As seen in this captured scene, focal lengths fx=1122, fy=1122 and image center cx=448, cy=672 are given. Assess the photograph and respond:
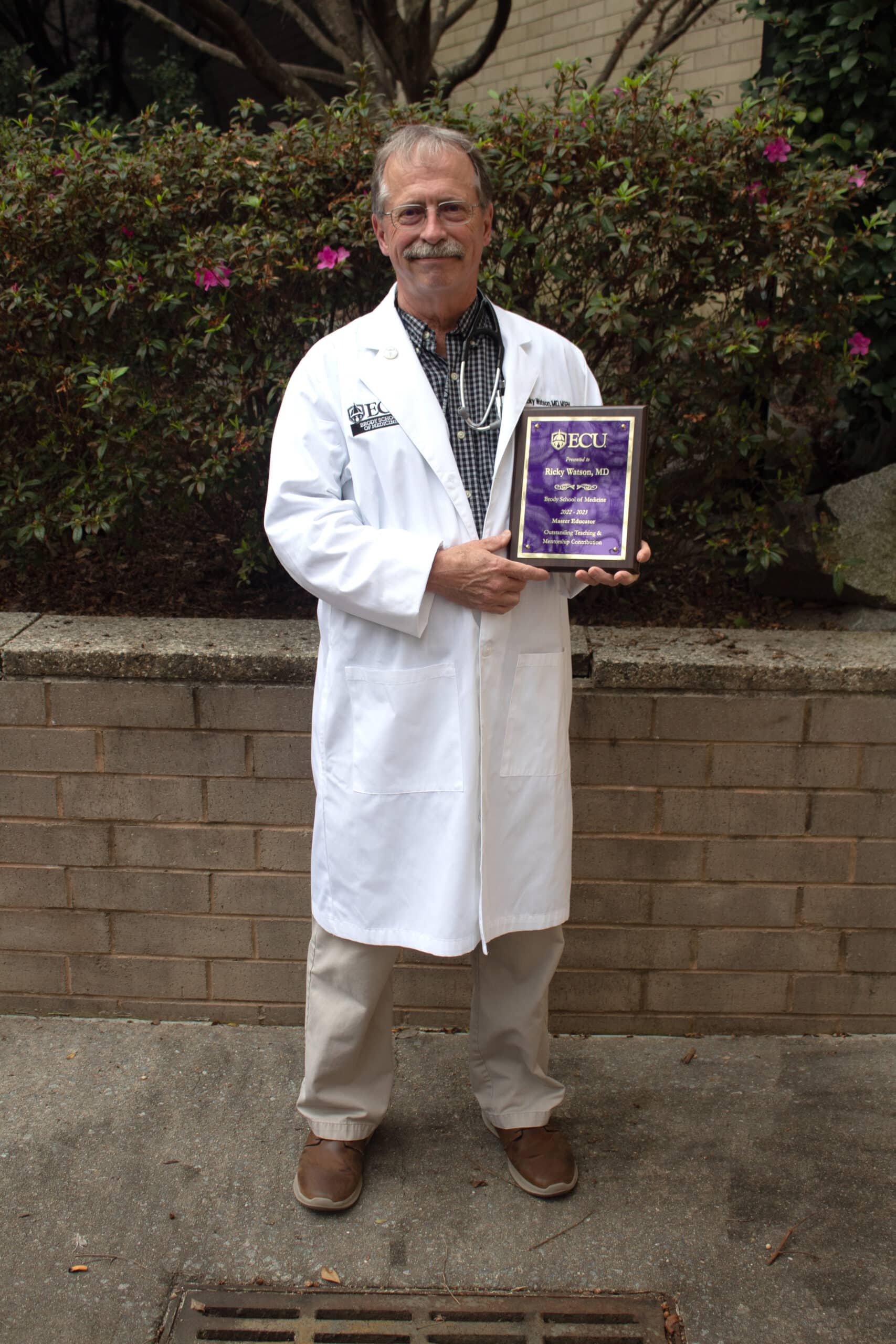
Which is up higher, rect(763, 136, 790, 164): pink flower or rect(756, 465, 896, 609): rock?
rect(763, 136, 790, 164): pink flower

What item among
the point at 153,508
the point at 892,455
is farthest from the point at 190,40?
the point at 892,455

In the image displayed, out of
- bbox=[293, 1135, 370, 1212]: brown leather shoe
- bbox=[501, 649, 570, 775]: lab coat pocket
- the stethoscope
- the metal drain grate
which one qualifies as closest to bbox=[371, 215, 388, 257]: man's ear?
the stethoscope

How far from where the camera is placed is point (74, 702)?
9.36ft

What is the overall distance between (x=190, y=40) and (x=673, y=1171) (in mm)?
5875

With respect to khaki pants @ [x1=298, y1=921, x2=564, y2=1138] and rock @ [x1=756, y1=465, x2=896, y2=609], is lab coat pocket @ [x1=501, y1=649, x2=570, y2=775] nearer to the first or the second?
khaki pants @ [x1=298, y1=921, x2=564, y2=1138]

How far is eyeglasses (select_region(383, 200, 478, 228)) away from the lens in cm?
213

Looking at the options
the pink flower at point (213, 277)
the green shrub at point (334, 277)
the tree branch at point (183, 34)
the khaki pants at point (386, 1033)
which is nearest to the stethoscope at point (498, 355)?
the green shrub at point (334, 277)

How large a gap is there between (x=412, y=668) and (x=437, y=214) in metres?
0.86

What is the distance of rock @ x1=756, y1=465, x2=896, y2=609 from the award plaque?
4.65ft

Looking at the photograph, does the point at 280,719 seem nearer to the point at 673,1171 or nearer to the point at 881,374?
the point at 673,1171

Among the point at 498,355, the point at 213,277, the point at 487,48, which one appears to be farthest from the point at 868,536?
the point at 487,48

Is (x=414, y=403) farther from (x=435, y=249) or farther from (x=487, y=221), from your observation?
(x=487, y=221)

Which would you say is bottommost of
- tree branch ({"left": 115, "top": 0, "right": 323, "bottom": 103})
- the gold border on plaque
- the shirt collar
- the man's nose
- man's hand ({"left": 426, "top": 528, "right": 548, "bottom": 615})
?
man's hand ({"left": 426, "top": 528, "right": 548, "bottom": 615})

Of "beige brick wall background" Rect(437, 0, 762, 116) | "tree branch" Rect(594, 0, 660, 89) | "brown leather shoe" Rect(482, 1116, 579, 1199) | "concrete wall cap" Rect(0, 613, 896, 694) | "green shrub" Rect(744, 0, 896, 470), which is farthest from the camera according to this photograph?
"beige brick wall background" Rect(437, 0, 762, 116)
